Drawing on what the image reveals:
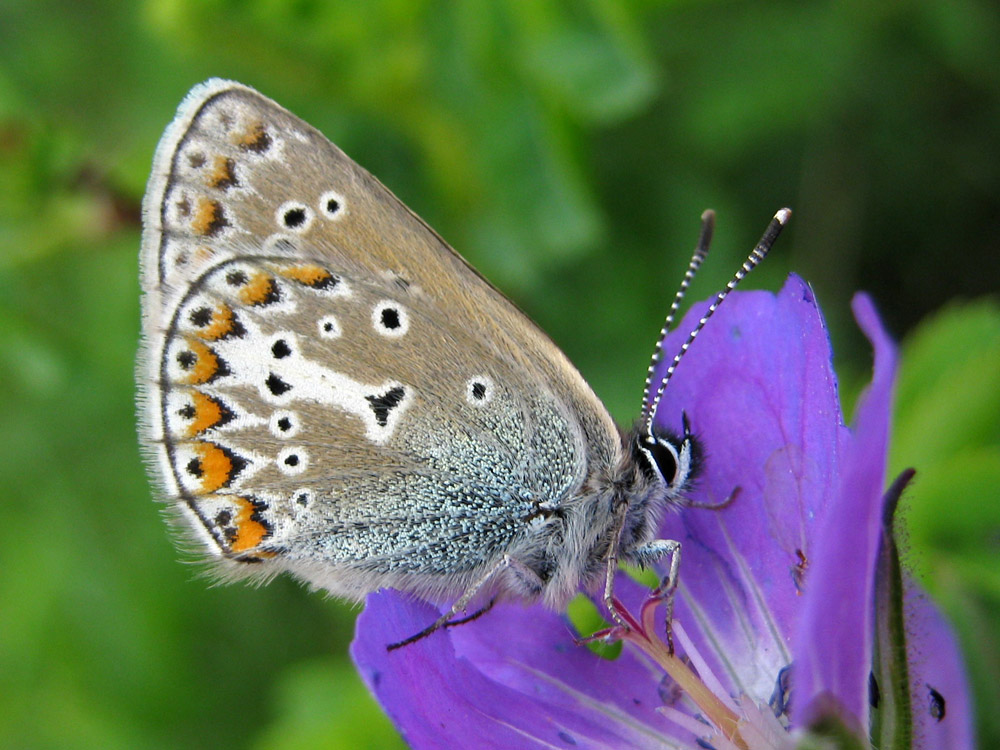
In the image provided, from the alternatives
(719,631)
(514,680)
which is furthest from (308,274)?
(719,631)

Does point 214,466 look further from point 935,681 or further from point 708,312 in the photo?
point 935,681

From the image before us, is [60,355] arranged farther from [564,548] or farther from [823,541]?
[823,541]

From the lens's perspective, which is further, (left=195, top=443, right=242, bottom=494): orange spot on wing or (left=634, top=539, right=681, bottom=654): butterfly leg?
(left=195, top=443, right=242, bottom=494): orange spot on wing

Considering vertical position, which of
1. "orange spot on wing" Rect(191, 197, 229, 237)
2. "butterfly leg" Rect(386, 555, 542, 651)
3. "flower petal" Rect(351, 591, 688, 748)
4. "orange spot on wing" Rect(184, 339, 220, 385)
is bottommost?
"flower petal" Rect(351, 591, 688, 748)

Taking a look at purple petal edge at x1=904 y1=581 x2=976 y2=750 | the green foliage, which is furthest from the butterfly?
the green foliage

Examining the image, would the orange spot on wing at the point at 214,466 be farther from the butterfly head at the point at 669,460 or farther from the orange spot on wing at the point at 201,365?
the butterfly head at the point at 669,460

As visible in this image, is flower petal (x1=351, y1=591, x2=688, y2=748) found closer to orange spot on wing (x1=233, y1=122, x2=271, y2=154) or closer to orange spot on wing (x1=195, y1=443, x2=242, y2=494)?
orange spot on wing (x1=195, y1=443, x2=242, y2=494)
